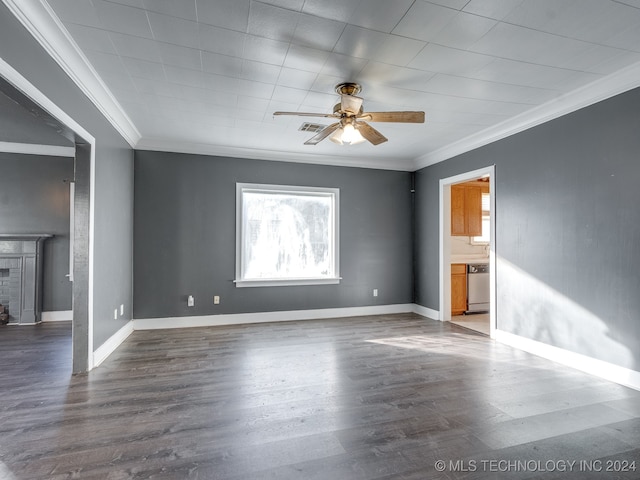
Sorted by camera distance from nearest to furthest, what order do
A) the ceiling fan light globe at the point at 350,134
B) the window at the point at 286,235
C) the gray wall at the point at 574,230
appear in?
the gray wall at the point at 574,230, the ceiling fan light globe at the point at 350,134, the window at the point at 286,235

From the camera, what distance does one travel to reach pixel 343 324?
485 cm

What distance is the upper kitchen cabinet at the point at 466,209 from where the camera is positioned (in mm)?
5738

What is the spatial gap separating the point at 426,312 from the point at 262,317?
2.65 m

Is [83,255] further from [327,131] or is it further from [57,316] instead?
[57,316]

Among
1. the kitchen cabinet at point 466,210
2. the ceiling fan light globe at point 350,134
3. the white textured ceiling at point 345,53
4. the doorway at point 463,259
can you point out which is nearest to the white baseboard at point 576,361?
the doorway at point 463,259

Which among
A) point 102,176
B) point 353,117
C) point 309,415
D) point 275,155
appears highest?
point 275,155

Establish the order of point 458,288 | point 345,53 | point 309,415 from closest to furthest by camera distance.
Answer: point 309,415 < point 345,53 < point 458,288

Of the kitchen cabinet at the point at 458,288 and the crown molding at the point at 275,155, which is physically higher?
the crown molding at the point at 275,155

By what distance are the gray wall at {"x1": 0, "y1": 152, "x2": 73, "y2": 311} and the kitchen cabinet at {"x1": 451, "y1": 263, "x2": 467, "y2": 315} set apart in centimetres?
608

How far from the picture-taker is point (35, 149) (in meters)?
4.94

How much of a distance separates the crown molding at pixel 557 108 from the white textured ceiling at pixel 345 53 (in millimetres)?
87

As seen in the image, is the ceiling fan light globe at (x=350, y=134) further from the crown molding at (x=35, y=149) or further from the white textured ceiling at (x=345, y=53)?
the crown molding at (x=35, y=149)

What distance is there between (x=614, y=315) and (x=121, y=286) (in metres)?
5.16

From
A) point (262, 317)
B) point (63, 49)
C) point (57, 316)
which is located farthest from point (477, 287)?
point (57, 316)
